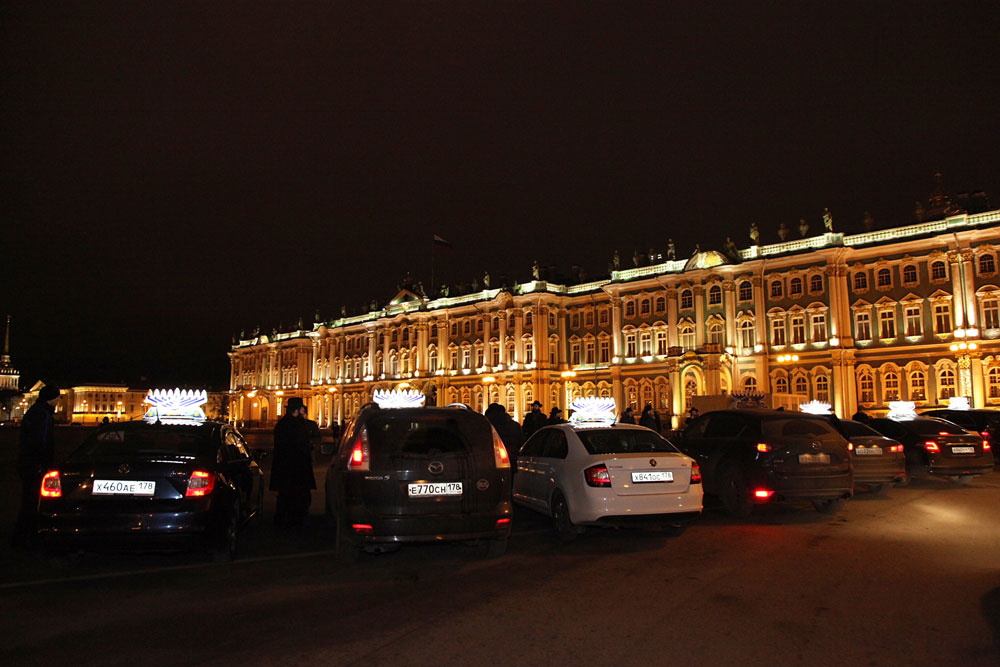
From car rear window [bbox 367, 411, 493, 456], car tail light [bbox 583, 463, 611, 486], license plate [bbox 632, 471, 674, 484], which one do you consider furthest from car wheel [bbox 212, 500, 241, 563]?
license plate [bbox 632, 471, 674, 484]

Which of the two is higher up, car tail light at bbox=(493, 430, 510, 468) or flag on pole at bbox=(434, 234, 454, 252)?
flag on pole at bbox=(434, 234, 454, 252)

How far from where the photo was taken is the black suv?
25.1ft

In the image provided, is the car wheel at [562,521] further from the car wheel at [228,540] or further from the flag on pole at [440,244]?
the flag on pole at [440,244]

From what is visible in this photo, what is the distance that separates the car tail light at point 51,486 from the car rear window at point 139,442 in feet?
2.07

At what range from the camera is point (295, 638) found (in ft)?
17.5

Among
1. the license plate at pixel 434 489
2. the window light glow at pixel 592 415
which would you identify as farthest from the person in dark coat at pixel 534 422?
the license plate at pixel 434 489

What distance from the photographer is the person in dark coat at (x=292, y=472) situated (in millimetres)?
10586

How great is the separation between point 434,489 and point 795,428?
6792 mm

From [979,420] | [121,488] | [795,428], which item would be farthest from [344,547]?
[979,420]

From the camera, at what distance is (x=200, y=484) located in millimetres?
7469

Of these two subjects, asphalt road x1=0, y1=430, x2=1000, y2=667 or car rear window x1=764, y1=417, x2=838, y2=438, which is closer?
asphalt road x1=0, y1=430, x2=1000, y2=667

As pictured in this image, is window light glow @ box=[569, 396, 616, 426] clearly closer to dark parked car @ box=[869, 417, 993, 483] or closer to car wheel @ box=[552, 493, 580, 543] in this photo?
car wheel @ box=[552, 493, 580, 543]

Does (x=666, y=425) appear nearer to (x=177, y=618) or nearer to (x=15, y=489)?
(x=15, y=489)

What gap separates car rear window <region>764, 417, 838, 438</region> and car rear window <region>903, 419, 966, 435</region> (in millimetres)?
5489
